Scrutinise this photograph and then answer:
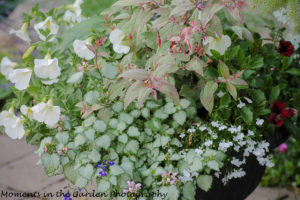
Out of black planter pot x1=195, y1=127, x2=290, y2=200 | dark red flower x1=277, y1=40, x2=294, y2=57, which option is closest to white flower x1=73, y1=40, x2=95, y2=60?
black planter pot x1=195, y1=127, x2=290, y2=200

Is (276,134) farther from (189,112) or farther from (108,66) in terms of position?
(108,66)

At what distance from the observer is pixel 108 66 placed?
1.24m

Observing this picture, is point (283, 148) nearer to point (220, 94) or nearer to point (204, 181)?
point (220, 94)

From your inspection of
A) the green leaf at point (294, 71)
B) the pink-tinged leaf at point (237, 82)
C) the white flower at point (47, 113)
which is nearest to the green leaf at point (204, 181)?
the pink-tinged leaf at point (237, 82)

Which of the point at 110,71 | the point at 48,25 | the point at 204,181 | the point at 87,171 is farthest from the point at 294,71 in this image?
the point at 48,25

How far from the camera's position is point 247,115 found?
122 cm

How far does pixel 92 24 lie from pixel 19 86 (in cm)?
53

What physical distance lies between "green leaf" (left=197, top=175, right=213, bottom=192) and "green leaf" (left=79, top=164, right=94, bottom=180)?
0.37m

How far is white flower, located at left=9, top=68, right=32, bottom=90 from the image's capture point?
A: 1.29 meters

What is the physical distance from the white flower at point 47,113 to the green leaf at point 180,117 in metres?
0.44

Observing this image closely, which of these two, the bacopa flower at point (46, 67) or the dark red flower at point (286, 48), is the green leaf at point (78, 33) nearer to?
the bacopa flower at point (46, 67)

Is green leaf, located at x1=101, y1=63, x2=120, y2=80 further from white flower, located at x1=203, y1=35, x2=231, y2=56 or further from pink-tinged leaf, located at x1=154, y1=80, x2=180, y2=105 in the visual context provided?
white flower, located at x1=203, y1=35, x2=231, y2=56

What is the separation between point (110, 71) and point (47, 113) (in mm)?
279

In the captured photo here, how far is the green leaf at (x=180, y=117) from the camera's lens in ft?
3.92
